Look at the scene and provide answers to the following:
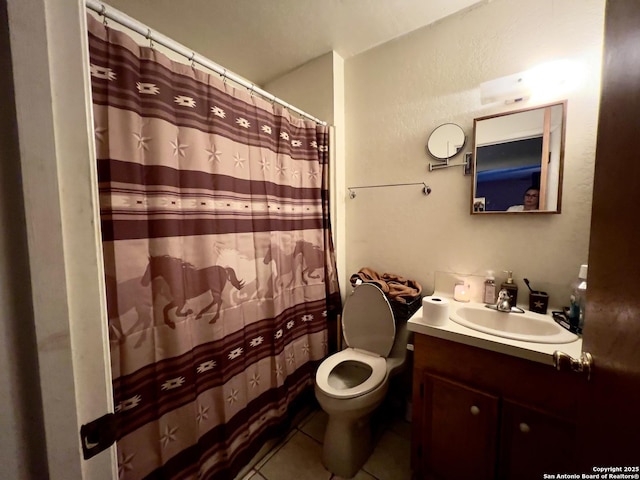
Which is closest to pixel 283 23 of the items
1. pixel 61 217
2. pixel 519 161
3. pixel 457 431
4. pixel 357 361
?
pixel 519 161

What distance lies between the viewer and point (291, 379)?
1524 mm

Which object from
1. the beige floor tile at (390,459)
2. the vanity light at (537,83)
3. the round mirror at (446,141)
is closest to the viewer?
the vanity light at (537,83)

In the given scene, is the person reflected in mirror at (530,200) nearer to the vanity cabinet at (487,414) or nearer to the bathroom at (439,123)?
the bathroom at (439,123)

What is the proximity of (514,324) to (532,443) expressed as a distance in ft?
1.57

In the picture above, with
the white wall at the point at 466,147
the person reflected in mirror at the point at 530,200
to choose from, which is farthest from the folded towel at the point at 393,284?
the person reflected in mirror at the point at 530,200

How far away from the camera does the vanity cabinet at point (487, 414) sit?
35.9 inches

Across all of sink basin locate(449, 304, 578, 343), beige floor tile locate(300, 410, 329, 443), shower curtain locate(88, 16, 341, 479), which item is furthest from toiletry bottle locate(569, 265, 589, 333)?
beige floor tile locate(300, 410, 329, 443)

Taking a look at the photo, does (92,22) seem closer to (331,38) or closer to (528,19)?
(331,38)

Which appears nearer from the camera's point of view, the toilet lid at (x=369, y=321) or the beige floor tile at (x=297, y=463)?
the beige floor tile at (x=297, y=463)

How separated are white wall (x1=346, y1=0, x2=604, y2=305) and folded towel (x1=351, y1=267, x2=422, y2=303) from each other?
0.07 metres

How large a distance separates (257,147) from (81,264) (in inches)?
40.0

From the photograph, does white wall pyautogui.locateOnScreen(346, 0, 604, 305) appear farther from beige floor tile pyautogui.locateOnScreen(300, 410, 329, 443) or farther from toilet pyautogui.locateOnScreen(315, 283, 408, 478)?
beige floor tile pyautogui.locateOnScreen(300, 410, 329, 443)

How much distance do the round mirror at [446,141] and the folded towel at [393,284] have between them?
80cm

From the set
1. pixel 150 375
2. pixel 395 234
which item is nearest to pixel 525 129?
pixel 395 234
